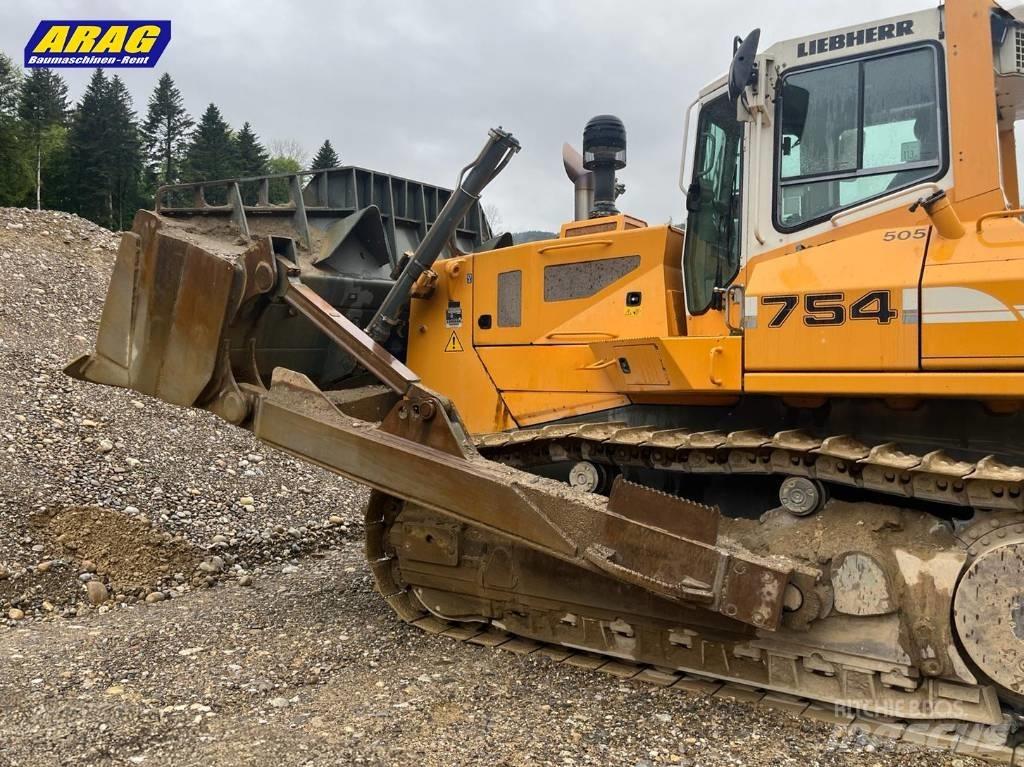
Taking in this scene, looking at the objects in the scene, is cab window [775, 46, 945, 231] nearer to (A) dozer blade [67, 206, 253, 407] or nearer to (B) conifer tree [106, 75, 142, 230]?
(A) dozer blade [67, 206, 253, 407]

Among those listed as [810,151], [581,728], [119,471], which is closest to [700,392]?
[810,151]

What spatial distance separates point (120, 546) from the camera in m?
6.13

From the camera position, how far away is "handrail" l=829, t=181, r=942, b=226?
3709 millimetres

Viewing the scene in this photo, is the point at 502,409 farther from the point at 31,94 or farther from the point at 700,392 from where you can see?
the point at 31,94

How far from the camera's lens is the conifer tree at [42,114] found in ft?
145

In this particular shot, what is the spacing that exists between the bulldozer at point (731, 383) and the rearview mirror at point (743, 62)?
11 millimetres

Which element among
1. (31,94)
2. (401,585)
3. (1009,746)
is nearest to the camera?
(1009,746)

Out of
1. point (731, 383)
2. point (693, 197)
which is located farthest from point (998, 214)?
point (693, 197)

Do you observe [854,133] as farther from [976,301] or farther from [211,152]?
[211,152]

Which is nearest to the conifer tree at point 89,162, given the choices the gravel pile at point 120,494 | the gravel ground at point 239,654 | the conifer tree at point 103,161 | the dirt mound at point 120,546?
the conifer tree at point 103,161

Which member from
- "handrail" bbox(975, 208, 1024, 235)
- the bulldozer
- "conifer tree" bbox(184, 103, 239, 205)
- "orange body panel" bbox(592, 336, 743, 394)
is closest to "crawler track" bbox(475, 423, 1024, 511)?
the bulldozer

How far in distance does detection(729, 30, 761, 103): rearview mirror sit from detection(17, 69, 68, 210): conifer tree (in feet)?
154

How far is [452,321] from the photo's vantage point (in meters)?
5.36

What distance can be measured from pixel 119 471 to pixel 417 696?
4978 mm
